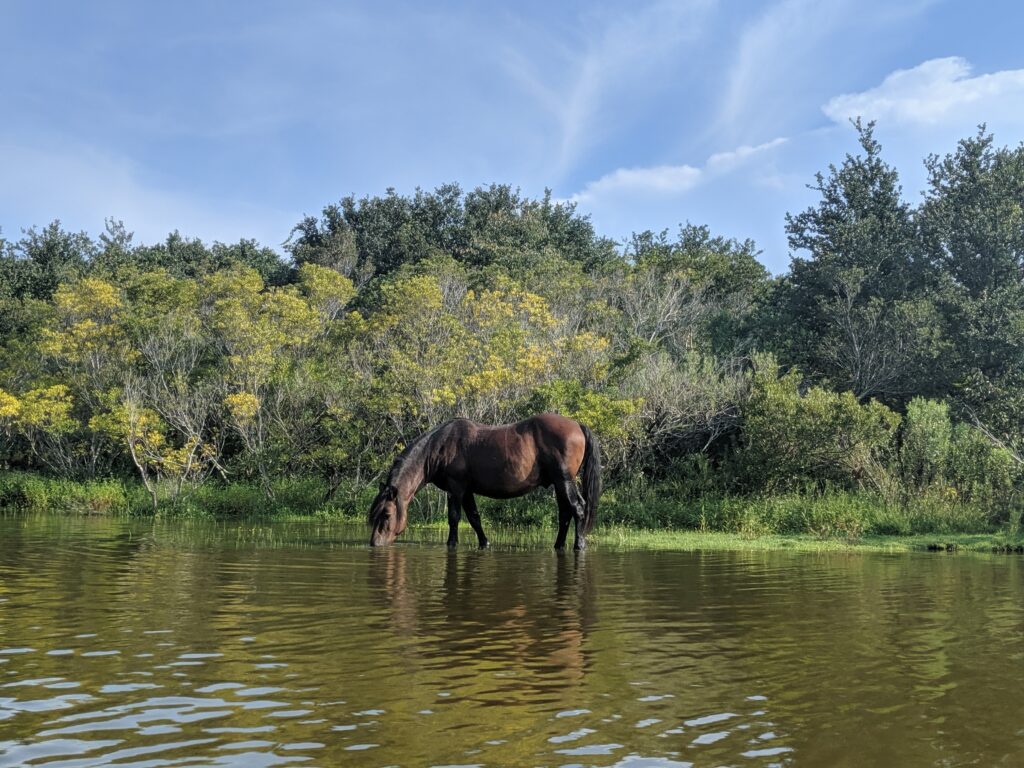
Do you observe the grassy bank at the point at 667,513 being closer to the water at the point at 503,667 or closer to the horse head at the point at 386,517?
the horse head at the point at 386,517

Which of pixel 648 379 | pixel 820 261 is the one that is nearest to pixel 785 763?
pixel 648 379

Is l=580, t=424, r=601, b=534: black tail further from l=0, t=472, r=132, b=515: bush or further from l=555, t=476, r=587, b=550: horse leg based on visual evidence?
l=0, t=472, r=132, b=515: bush

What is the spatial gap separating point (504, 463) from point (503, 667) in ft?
34.7

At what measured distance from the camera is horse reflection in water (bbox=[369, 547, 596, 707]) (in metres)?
6.45

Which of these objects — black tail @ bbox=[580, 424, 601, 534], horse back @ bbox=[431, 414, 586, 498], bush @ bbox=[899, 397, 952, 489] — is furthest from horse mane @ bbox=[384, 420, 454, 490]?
bush @ bbox=[899, 397, 952, 489]

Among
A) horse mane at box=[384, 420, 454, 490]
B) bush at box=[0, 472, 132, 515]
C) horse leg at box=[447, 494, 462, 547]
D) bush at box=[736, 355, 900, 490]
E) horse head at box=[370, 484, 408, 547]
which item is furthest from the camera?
bush at box=[0, 472, 132, 515]

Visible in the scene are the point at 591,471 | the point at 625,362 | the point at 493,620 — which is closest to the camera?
the point at 493,620

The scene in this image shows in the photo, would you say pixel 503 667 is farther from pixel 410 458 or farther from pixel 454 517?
pixel 410 458

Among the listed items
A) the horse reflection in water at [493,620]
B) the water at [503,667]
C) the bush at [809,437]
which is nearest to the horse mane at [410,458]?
the horse reflection in water at [493,620]

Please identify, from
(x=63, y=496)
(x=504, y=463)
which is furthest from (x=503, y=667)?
(x=63, y=496)

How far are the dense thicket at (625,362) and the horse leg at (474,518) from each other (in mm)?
5398

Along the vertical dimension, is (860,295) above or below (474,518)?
above

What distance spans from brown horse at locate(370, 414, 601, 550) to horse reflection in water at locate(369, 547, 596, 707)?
280cm

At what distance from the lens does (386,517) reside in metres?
16.7
